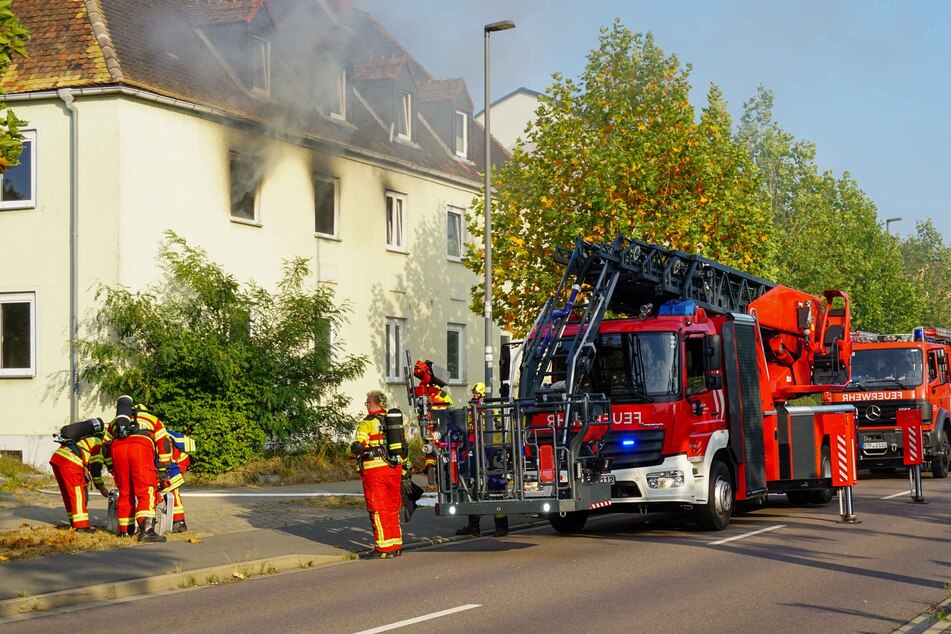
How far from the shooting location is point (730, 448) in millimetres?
15227

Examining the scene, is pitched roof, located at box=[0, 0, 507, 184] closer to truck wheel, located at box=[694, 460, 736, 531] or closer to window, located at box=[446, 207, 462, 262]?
window, located at box=[446, 207, 462, 262]

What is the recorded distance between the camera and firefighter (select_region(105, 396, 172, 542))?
13570 millimetres

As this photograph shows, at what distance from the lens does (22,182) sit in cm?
2336

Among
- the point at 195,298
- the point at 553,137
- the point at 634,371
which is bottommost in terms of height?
the point at 634,371

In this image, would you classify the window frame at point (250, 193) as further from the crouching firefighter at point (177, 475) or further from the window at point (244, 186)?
the crouching firefighter at point (177, 475)

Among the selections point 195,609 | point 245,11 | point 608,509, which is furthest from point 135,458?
point 245,11

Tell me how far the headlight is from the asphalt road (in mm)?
647

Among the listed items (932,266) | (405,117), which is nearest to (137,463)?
(405,117)

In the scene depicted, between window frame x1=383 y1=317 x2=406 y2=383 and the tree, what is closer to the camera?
the tree

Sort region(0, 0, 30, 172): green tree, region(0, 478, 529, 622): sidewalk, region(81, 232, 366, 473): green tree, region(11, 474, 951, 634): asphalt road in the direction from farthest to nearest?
region(81, 232, 366, 473): green tree, region(0, 478, 529, 622): sidewalk, region(0, 0, 30, 172): green tree, region(11, 474, 951, 634): asphalt road

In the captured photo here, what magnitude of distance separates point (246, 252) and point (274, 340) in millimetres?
3560

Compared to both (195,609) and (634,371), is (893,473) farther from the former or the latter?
(195,609)

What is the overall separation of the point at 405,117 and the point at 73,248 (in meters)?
11.6

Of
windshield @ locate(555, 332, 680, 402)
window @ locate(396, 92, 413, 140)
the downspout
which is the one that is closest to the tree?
window @ locate(396, 92, 413, 140)
